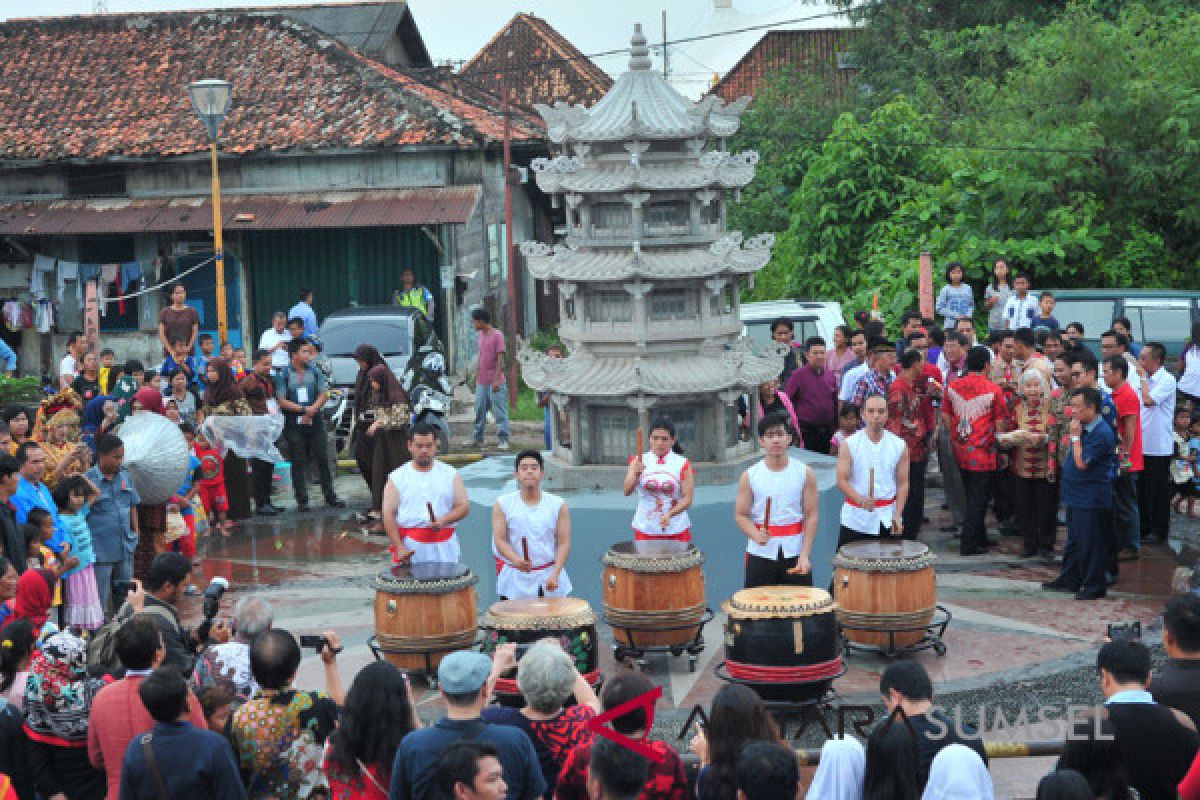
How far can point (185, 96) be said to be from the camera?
28344mm

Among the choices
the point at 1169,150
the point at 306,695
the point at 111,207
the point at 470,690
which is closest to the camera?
the point at 470,690

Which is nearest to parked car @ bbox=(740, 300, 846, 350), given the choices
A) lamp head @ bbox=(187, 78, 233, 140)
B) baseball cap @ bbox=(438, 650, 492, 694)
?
lamp head @ bbox=(187, 78, 233, 140)

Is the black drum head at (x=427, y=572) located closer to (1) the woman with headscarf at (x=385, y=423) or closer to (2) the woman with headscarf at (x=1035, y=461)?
(1) the woman with headscarf at (x=385, y=423)

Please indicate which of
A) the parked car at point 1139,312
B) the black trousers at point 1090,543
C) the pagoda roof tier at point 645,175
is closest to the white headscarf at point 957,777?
the black trousers at point 1090,543

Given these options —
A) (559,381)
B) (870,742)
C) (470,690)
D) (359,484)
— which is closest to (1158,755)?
(870,742)

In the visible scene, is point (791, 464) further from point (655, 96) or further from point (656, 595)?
point (655, 96)

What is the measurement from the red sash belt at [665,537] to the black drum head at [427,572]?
1509 mm

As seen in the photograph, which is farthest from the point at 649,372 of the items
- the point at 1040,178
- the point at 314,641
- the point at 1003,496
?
the point at 1040,178

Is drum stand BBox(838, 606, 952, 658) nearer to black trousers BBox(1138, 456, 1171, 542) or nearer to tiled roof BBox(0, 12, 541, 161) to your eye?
black trousers BBox(1138, 456, 1171, 542)

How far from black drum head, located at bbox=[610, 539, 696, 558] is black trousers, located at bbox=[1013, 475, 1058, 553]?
424 centimetres

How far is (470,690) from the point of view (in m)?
6.40

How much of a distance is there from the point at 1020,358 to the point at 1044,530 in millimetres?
1647

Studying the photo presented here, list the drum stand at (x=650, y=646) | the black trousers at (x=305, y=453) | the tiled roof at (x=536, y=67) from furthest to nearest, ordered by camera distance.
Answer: the tiled roof at (x=536, y=67) → the black trousers at (x=305, y=453) → the drum stand at (x=650, y=646)

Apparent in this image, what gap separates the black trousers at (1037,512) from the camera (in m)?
14.4
